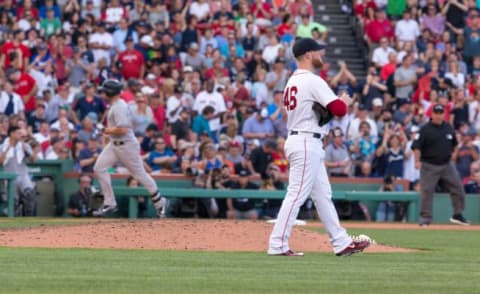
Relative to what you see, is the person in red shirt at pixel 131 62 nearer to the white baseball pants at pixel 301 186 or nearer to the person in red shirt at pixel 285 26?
the person in red shirt at pixel 285 26

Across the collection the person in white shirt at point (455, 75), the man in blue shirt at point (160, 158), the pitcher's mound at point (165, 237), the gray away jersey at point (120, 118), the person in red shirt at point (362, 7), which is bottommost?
the pitcher's mound at point (165, 237)

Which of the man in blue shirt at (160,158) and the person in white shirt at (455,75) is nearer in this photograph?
the man in blue shirt at (160,158)

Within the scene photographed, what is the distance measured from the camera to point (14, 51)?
24.7m

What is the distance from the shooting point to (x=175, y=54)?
86.3 feet

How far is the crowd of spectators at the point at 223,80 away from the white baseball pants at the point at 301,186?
10.4 meters

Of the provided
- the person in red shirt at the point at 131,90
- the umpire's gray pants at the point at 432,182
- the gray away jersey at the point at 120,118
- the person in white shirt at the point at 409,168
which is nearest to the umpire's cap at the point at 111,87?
the gray away jersey at the point at 120,118

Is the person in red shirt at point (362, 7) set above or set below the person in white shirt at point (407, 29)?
above

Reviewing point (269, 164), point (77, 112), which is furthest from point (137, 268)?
point (77, 112)

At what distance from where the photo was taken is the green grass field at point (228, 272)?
26.8 ft

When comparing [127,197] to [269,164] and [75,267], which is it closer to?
[269,164]

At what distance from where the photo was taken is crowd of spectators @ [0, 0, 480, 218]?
22984 millimetres

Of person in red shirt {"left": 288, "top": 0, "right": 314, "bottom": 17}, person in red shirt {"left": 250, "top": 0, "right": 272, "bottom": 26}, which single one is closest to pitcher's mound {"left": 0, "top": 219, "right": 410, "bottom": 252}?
person in red shirt {"left": 250, "top": 0, "right": 272, "bottom": 26}

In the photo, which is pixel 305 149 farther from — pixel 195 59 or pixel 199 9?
pixel 199 9

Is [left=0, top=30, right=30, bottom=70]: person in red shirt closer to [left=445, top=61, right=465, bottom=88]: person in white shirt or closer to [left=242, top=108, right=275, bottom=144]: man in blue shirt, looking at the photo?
[left=242, top=108, right=275, bottom=144]: man in blue shirt
